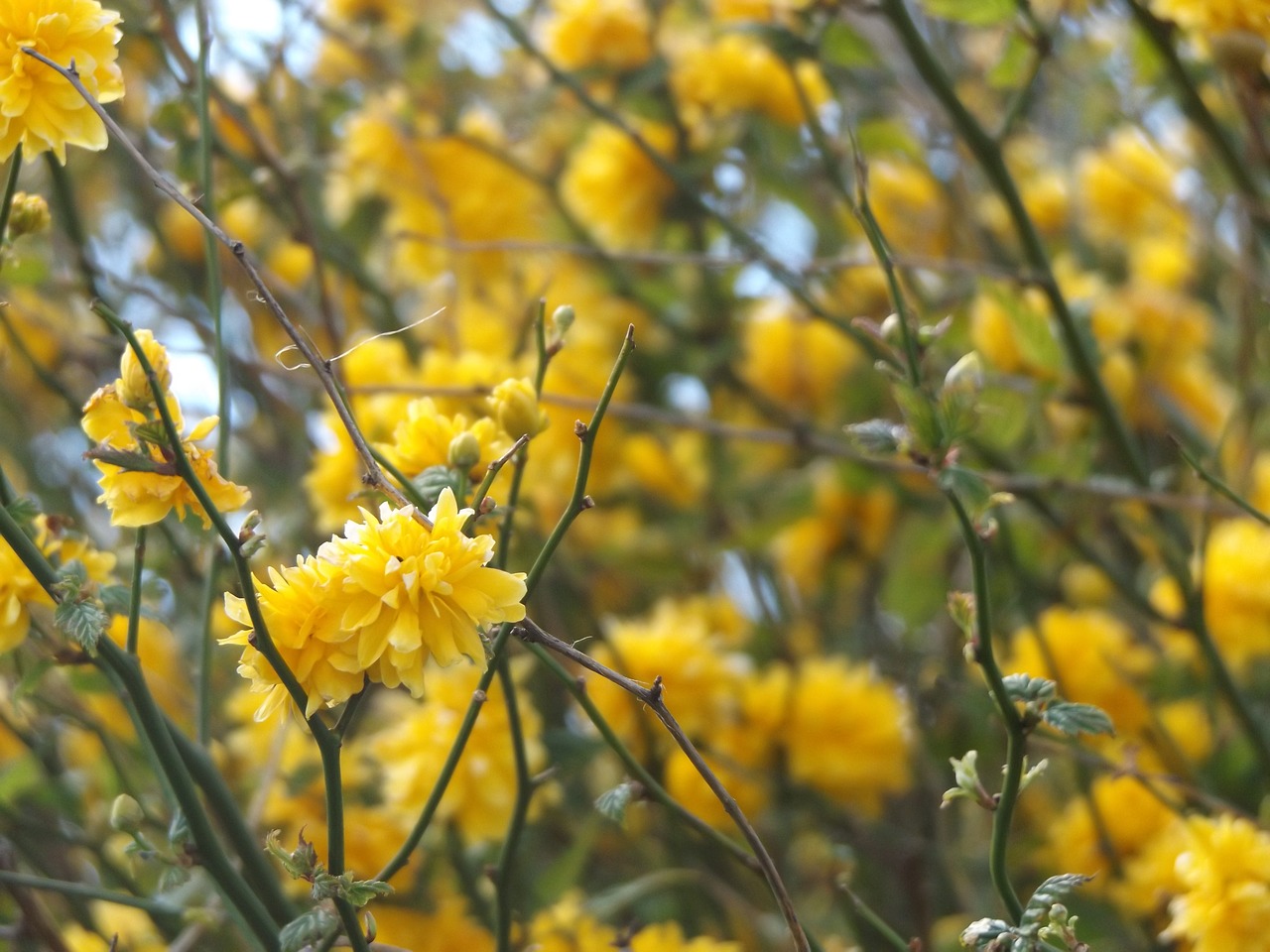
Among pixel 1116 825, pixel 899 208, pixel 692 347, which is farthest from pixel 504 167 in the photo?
pixel 1116 825

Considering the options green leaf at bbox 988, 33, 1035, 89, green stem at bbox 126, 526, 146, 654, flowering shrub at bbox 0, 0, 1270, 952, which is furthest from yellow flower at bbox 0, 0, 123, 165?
green leaf at bbox 988, 33, 1035, 89

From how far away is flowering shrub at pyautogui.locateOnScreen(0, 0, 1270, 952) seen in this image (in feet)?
1.29

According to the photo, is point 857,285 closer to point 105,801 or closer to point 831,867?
point 831,867

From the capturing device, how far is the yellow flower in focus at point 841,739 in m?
0.79

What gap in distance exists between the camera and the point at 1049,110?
1.30 meters

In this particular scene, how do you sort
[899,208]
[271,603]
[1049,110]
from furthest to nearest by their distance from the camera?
[1049,110] → [899,208] → [271,603]

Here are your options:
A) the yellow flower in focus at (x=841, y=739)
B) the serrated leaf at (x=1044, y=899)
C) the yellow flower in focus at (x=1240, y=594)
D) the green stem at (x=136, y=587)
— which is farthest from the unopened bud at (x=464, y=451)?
the yellow flower in focus at (x=1240, y=594)

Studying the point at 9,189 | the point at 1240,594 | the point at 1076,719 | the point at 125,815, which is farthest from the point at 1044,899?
the point at 1240,594

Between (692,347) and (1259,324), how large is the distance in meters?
0.40

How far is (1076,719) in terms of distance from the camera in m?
0.37

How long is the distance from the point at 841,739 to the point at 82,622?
0.54m

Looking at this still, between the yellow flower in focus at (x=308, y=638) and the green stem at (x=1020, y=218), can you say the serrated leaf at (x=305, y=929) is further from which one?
the green stem at (x=1020, y=218)

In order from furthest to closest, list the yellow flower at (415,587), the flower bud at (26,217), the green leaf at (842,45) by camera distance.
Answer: the green leaf at (842,45) < the flower bud at (26,217) < the yellow flower at (415,587)

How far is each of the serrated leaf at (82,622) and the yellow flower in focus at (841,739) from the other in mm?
510
